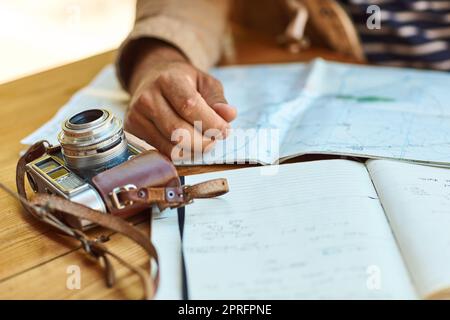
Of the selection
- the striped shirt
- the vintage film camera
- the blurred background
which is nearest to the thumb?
the vintage film camera

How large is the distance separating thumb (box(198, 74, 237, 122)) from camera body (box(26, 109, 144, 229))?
14 centimetres

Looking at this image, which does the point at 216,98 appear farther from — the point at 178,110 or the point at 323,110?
the point at 323,110

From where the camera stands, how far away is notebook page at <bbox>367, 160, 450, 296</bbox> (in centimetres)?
48

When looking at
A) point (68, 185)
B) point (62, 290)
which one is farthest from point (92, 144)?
point (62, 290)

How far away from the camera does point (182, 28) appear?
2.96ft

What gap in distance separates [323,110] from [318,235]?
0.32 meters

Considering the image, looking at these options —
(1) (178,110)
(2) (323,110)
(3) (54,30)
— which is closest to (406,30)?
(2) (323,110)

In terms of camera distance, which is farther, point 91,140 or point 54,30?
point 54,30

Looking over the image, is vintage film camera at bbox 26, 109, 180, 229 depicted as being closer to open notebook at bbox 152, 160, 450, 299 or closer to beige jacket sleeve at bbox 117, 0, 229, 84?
open notebook at bbox 152, 160, 450, 299

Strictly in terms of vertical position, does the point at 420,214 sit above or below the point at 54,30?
above

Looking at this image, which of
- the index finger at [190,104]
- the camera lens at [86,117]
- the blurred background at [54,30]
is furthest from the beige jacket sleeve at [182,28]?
the blurred background at [54,30]

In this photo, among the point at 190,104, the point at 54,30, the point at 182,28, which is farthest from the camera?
the point at 54,30

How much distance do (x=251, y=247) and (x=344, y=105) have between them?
1.24ft

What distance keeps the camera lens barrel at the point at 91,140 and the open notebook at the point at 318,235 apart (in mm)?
98
